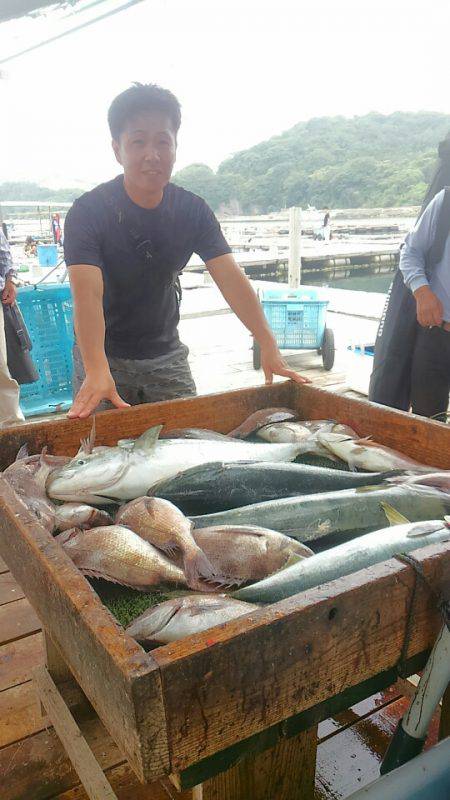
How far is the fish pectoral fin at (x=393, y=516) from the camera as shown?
5.09 ft

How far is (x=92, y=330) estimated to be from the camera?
260cm

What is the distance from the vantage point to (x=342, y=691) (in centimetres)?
112

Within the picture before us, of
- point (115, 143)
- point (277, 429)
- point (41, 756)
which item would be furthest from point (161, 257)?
point (41, 756)

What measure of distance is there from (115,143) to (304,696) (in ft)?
8.70

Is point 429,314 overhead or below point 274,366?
overhead

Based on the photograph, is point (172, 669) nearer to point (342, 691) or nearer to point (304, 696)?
point (304, 696)

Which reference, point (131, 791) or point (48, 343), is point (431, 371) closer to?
point (131, 791)

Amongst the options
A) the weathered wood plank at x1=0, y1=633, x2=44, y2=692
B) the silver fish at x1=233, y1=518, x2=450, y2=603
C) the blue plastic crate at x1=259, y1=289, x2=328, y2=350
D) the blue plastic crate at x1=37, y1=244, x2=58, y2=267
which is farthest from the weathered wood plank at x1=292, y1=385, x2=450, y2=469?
the blue plastic crate at x1=37, y1=244, x2=58, y2=267

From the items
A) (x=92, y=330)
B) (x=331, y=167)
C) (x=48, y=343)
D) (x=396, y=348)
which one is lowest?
(x=48, y=343)

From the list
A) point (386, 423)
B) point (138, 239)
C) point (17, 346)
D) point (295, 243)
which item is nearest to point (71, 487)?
point (386, 423)

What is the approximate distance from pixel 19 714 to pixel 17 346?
3.62 m

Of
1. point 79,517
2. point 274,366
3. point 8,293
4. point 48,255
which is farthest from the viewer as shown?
point 48,255

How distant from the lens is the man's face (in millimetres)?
2611

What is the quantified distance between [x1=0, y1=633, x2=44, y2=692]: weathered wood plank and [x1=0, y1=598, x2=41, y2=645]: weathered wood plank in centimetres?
4
